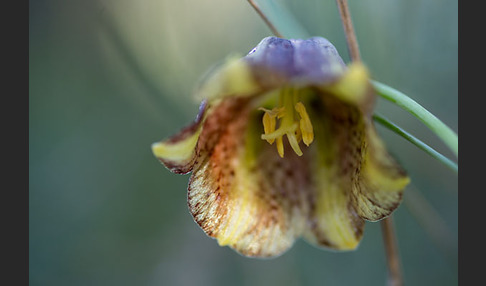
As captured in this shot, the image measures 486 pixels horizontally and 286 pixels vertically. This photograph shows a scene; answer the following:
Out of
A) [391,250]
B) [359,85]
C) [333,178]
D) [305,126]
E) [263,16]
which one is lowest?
[391,250]

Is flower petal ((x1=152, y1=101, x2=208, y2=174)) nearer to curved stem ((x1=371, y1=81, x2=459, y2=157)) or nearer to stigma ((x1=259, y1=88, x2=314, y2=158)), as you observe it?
stigma ((x1=259, y1=88, x2=314, y2=158))

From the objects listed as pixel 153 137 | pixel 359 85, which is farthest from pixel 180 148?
pixel 153 137

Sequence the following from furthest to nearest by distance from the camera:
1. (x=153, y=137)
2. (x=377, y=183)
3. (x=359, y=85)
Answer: (x=153, y=137), (x=377, y=183), (x=359, y=85)

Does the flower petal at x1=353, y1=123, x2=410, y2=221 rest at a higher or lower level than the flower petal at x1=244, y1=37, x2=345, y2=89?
lower

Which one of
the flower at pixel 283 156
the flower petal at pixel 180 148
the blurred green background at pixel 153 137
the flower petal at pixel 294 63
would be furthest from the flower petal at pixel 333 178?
the blurred green background at pixel 153 137

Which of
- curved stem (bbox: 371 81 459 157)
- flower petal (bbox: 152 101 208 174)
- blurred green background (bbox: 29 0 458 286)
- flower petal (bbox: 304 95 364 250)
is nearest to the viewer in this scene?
curved stem (bbox: 371 81 459 157)

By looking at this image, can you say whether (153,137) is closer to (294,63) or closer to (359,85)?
(294,63)

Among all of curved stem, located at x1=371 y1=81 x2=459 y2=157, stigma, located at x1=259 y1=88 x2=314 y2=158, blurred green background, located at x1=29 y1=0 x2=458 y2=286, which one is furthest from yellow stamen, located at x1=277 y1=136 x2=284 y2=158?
blurred green background, located at x1=29 y1=0 x2=458 y2=286
